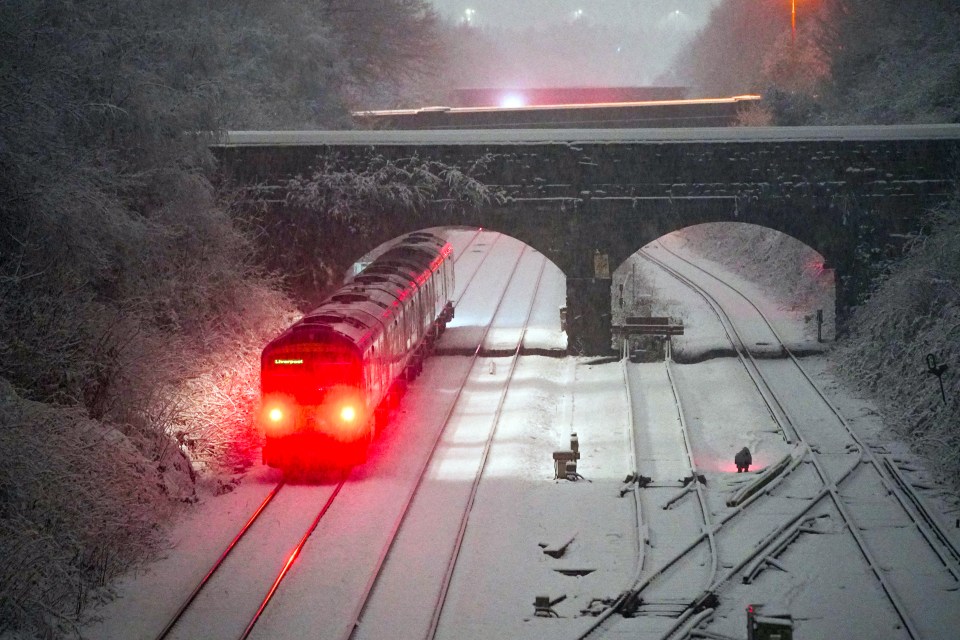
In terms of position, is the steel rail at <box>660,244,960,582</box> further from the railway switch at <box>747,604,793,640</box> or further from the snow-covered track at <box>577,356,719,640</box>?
the railway switch at <box>747,604,793,640</box>

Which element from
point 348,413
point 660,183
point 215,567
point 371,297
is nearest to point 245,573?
point 215,567

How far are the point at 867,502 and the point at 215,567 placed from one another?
1033 cm

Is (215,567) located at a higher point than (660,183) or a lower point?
lower

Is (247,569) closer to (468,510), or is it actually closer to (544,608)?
(468,510)

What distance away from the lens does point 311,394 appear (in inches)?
717

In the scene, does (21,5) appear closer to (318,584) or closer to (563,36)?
(318,584)

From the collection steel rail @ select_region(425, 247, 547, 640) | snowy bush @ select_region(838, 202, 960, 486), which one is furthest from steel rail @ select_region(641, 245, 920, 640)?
steel rail @ select_region(425, 247, 547, 640)

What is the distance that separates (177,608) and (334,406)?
5439 millimetres

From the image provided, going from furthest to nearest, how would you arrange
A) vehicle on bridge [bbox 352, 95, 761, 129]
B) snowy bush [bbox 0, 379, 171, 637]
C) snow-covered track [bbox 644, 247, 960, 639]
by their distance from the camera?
vehicle on bridge [bbox 352, 95, 761, 129]
snow-covered track [bbox 644, 247, 960, 639]
snowy bush [bbox 0, 379, 171, 637]

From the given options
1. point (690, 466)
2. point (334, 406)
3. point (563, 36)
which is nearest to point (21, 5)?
point (334, 406)

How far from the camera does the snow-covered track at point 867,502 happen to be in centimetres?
1365

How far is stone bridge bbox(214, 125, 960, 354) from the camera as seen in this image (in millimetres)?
26938

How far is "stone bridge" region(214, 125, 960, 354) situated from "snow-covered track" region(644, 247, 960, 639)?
4.51m

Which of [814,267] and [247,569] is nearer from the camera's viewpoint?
[247,569]
